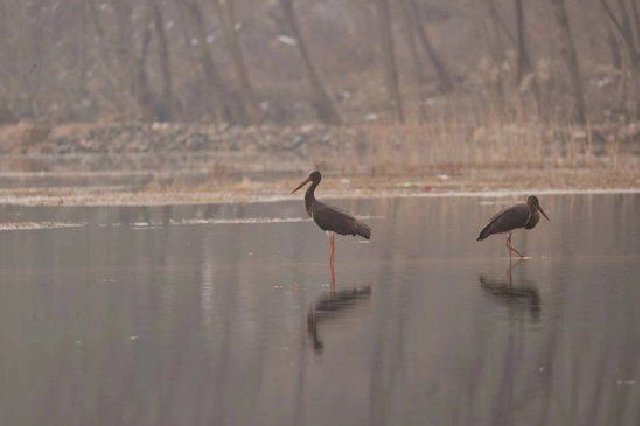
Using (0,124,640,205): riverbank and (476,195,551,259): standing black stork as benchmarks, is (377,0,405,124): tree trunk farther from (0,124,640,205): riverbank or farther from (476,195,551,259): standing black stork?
(476,195,551,259): standing black stork

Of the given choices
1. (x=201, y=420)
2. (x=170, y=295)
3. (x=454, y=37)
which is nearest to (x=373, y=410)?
(x=201, y=420)

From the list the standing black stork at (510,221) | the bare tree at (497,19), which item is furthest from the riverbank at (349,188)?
the bare tree at (497,19)

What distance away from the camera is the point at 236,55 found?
85125mm

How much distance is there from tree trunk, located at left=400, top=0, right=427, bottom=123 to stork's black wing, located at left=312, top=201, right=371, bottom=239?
5852 centimetres

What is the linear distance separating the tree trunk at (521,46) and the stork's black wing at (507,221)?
200 feet

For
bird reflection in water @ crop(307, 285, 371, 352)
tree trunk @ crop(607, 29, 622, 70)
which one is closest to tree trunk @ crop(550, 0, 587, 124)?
tree trunk @ crop(607, 29, 622, 70)

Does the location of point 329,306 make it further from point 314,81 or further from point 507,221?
point 314,81

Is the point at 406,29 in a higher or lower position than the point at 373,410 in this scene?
higher

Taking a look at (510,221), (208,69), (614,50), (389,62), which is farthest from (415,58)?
(510,221)

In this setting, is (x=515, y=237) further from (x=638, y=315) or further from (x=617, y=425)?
(x=617, y=425)

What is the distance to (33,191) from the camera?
35500 millimetres

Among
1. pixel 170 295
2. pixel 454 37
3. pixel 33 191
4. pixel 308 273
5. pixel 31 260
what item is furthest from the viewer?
pixel 454 37

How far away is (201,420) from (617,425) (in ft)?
8.06

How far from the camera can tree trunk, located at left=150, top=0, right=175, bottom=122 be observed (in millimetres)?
81000
